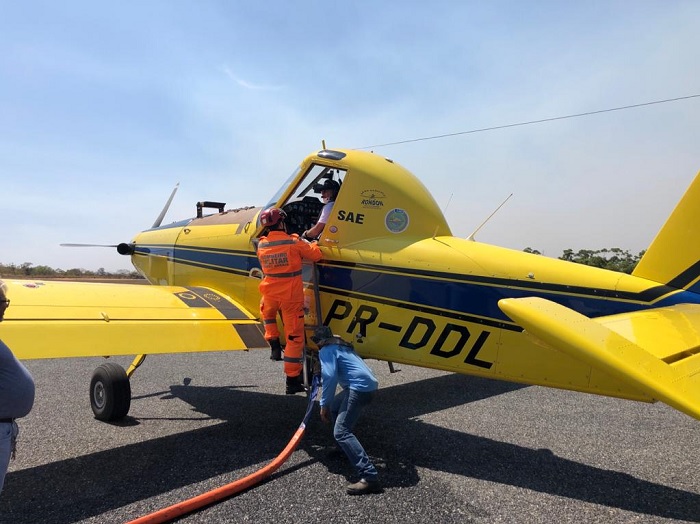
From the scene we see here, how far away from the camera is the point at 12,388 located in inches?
99.7

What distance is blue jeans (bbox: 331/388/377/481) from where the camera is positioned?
3.67 metres

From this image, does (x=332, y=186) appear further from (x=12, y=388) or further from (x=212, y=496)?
(x=12, y=388)

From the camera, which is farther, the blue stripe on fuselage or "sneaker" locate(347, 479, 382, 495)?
the blue stripe on fuselage

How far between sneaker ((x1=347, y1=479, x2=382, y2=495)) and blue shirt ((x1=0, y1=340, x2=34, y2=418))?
235cm

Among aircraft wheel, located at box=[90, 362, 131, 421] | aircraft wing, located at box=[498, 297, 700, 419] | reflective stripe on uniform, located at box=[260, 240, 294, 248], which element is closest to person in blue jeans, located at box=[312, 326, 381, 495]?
reflective stripe on uniform, located at box=[260, 240, 294, 248]

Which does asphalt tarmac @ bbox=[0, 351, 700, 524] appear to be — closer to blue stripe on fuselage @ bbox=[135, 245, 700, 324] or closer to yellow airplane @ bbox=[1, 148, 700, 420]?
yellow airplane @ bbox=[1, 148, 700, 420]

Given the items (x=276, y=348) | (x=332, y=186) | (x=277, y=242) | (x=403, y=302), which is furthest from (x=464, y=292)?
(x=332, y=186)

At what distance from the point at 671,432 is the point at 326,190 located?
193 inches

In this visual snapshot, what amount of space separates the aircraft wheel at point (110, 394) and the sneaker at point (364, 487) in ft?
10.7

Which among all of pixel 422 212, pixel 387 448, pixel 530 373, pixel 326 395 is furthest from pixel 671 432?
pixel 326 395

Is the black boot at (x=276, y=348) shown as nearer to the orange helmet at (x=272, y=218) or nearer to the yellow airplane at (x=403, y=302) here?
the yellow airplane at (x=403, y=302)

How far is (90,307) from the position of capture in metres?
4.91

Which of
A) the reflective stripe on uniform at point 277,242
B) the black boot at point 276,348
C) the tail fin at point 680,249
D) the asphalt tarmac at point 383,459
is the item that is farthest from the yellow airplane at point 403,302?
the asphalt tarmac at point 383,459

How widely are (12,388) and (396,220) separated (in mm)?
3737
